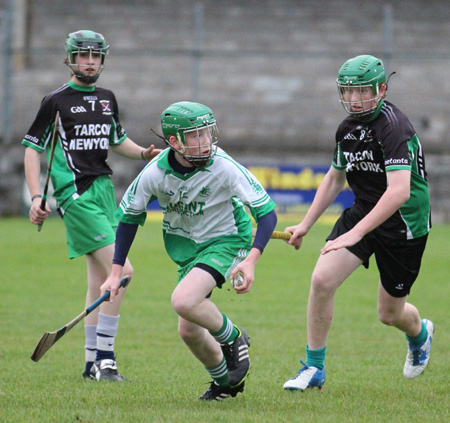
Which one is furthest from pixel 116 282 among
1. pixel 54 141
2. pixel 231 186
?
pixel 54 141

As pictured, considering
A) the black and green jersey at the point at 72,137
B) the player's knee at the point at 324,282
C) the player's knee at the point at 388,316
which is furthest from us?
the black and green jersey at the point at 72,137

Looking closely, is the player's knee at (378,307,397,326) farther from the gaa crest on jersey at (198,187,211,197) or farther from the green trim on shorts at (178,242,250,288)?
the gaa crest on jersey at (198,187,211,197)

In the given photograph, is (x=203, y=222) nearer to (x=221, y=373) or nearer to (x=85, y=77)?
(x=221, y=373)

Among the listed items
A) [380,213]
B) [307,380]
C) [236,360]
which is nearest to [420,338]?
[307,380]

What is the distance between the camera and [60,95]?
5566 millimetres

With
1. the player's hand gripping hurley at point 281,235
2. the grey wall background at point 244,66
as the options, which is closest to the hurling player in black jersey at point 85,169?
the player's hand gripping hurley at point 281,235

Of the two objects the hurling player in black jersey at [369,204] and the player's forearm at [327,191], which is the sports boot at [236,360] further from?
the player's forearm at [327,191]

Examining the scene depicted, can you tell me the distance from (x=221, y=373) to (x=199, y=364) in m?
1.35

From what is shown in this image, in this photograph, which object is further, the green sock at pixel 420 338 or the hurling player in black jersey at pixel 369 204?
the green sock at pixel 420 338

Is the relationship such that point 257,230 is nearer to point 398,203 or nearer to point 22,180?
point 398,203

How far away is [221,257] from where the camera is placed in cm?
456

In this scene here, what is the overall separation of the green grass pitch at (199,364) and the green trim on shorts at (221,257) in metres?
0.74

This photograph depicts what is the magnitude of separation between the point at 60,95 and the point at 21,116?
13.9m

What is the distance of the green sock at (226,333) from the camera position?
15.0 ft
